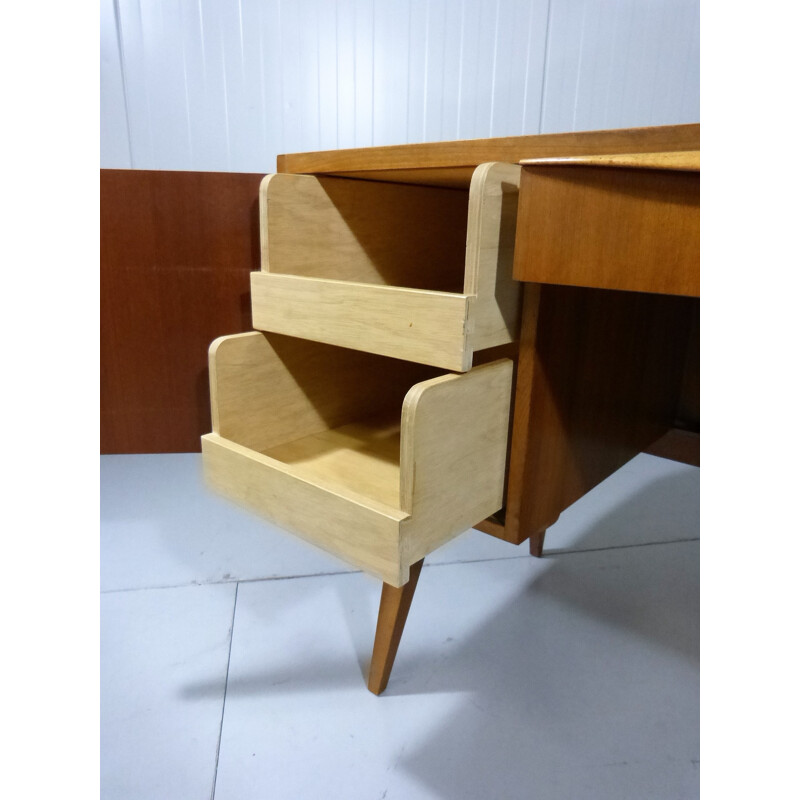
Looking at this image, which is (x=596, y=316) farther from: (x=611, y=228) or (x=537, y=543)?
(x=537, y=543)

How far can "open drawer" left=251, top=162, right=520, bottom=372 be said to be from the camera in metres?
0.49

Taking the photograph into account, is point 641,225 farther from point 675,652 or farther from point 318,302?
point 675,652

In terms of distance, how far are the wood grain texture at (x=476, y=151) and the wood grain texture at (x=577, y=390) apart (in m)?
0.12

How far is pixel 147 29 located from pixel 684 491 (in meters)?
1.60

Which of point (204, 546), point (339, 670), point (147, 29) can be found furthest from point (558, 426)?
point (147, 29)

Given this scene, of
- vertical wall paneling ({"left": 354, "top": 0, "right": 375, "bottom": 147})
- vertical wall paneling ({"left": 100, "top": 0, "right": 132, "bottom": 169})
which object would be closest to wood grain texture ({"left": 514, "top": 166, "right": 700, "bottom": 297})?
vertical wall paneling ({"left": 354, "top": 0, "right": 375, "bottom": 147})

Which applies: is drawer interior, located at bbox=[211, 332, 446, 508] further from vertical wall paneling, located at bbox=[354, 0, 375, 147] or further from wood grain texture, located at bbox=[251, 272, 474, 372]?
vertical wall paneling, located at bbox=[354, 0, 375, 147]

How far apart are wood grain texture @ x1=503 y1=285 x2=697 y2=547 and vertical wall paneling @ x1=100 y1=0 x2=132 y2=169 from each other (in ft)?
4.10

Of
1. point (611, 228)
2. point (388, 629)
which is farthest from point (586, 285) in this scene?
point (388, 629)

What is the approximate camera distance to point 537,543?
3.57ft

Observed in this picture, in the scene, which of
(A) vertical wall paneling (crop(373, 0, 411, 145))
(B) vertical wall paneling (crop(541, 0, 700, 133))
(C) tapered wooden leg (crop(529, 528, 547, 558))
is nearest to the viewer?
(C) tapered wooden leg (crop(529, 528, 547, 558))

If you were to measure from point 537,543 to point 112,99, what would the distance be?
134cm

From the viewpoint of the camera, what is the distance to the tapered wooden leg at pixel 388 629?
2.42 ft

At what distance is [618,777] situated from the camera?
0.67m
